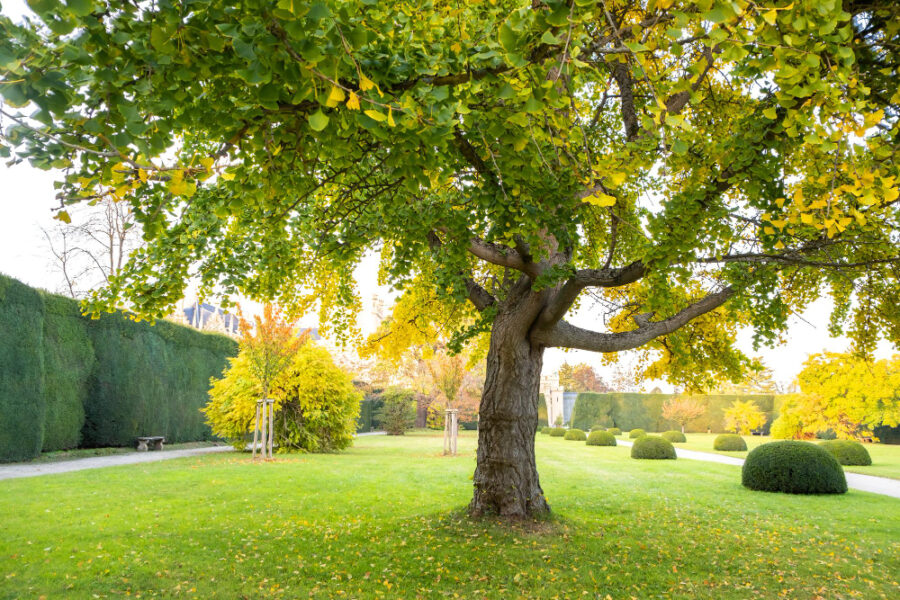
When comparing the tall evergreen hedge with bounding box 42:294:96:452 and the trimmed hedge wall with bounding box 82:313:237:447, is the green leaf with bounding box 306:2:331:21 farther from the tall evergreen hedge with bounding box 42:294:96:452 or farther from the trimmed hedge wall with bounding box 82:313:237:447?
the trimmed hedge wall with bounding box 82:313:237:447

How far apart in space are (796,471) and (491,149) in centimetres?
1041

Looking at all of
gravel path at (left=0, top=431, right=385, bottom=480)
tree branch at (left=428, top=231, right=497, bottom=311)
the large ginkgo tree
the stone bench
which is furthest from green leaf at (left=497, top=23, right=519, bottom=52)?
the stone bench

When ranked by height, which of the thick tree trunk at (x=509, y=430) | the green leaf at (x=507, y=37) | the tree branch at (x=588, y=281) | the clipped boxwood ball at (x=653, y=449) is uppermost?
the green leaf at (x=507, y=37)

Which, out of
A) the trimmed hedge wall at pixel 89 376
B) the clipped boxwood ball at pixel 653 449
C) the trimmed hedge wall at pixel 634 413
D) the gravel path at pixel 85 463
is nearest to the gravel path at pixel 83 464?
the gravel path at pixel 85 463

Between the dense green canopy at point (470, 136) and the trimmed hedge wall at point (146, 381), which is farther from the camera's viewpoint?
the trimmed hedge wall at point (146, 381)

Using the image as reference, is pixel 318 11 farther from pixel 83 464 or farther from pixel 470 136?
pixel 83 464

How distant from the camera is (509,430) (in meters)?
6.43

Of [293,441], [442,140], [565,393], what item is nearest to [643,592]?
[442,140]

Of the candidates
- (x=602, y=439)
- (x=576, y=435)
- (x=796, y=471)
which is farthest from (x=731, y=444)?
(x=796, y=471)

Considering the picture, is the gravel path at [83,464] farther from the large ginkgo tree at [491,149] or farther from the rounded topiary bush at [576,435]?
the rounded topiary bush at [576,435]

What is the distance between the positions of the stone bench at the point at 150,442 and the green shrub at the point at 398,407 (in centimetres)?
1159

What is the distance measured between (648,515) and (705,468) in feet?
23.9


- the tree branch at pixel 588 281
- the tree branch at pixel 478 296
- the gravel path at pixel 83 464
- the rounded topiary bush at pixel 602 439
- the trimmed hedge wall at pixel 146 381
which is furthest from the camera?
the rounded topiary bush at pixel 602 439

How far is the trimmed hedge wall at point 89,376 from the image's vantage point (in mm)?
10914
